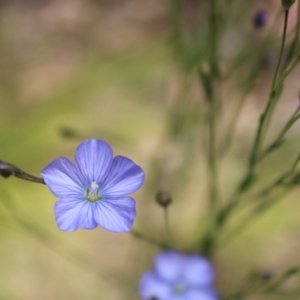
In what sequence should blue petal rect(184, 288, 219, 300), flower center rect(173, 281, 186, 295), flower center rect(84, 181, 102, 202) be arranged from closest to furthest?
flower center rect(84, 181, 102, 202) → blue petal rect(184, 288, 219, 300) → flower center rect(173, 281, 186, 295)

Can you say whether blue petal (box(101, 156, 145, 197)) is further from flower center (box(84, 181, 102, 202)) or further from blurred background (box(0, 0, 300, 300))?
blurred background (box(0, 0, 300, 300))

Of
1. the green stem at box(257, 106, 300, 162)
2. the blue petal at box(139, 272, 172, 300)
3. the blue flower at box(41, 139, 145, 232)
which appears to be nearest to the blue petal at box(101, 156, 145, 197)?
the blue flower at box(41, 139, 145, 232)

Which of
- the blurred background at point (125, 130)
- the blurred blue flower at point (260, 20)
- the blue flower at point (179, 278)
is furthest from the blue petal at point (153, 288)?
the blurred blue flower at point (260, 20)

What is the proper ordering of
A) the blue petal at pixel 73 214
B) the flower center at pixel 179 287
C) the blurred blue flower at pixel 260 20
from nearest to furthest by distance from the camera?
1. the blue petal at pixel 73 214
2. the blurred blue flower at pixel 260 20
3. the flower center at pixel 179 287

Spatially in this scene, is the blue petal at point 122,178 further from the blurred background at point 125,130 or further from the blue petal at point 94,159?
the blurred background at point 125,130

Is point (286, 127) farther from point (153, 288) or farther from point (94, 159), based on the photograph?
point (153, 288)

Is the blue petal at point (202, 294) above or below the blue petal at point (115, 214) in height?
above

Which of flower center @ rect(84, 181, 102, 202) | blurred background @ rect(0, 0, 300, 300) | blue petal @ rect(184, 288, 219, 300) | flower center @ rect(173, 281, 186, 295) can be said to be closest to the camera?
flower center @ rect(84, 181, 102, 202)
